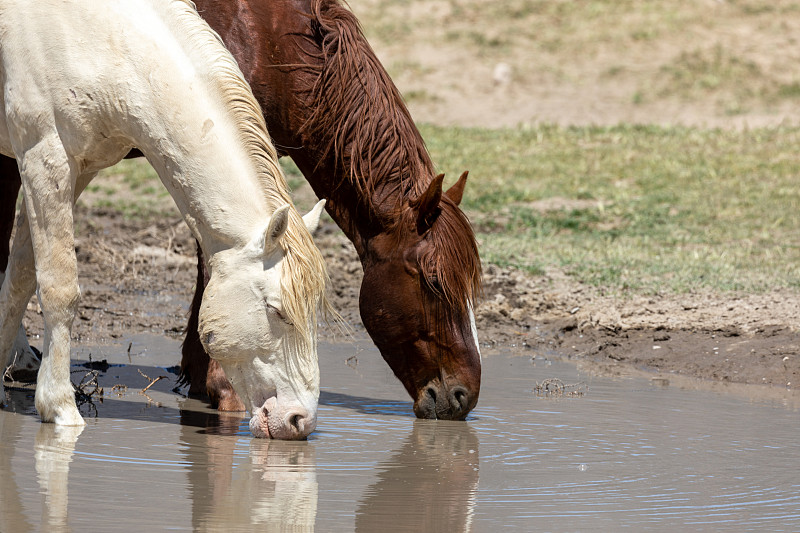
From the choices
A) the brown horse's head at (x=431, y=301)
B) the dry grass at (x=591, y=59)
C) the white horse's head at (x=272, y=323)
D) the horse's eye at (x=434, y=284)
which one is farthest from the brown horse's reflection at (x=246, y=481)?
the dry grass at (x=591, y=59)

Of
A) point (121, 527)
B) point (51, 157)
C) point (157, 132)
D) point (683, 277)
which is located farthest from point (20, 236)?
point (683, 277)

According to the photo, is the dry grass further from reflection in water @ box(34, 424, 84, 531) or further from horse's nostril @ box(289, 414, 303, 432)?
reflection in water @ box(34, 424, 84, 531)

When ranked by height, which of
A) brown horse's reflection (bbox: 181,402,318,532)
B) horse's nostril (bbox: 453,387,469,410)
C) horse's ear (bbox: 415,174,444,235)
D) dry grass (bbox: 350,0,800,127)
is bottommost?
brown horse's reflection (bbox: 181,402,318,532)

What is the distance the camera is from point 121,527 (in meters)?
3.17

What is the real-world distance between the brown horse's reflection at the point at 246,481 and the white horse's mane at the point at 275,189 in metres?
0.35

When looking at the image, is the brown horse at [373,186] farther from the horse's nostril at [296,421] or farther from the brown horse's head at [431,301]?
the horse's nostril at [296,421]

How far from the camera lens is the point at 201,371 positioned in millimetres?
5398

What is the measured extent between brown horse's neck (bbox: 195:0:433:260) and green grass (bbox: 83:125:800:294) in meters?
2.90

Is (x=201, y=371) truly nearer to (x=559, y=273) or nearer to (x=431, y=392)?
(x=431, y=392)

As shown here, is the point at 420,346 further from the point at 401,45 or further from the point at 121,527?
the point at 401,45

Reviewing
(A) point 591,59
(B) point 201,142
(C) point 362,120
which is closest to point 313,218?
(B) point 201,142

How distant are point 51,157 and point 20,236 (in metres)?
0.59

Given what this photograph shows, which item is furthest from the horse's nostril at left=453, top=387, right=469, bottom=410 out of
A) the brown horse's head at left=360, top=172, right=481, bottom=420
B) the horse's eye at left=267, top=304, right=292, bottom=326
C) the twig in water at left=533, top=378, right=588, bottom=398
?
the horse's eye at left=267, top=304, right=292, bottom=326

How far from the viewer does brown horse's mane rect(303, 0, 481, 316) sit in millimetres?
4746
